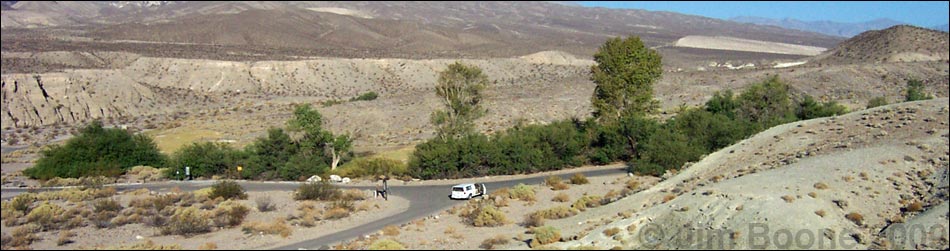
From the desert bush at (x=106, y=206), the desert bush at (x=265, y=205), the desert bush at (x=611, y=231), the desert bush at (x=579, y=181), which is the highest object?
the desert bush at (x=611, y=231)

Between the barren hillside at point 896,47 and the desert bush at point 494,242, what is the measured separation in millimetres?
Answer: 90885

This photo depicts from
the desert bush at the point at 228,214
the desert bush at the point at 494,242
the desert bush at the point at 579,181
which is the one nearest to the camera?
the desert bush at the point at 494,242

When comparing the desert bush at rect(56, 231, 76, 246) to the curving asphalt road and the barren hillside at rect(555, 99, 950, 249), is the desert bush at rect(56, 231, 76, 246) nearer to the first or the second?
the curving asphalt road

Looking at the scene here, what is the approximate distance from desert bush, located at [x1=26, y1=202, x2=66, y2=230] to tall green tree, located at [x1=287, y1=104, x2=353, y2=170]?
1959 centimetres

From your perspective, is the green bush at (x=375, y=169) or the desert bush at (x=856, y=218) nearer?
the desert bush at (x=856, y=218)

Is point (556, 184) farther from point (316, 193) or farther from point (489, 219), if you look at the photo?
point (316, 193)

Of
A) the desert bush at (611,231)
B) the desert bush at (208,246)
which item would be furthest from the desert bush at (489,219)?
the desert bush at (208,246)

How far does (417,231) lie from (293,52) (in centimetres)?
11122

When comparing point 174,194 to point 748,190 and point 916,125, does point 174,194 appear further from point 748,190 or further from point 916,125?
point 916,125

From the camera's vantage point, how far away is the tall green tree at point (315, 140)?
47.4 m

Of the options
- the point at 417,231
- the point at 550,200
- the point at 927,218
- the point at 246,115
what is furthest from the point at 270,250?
the point at 246,115

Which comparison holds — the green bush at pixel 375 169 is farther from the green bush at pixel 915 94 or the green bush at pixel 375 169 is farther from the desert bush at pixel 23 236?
the green bush at pixel 915 94

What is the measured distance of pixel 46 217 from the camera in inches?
1056

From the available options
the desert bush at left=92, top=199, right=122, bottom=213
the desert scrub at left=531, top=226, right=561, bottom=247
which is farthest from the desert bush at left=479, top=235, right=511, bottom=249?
the desert bush at left=92, top=199, right=122, bottom=213
